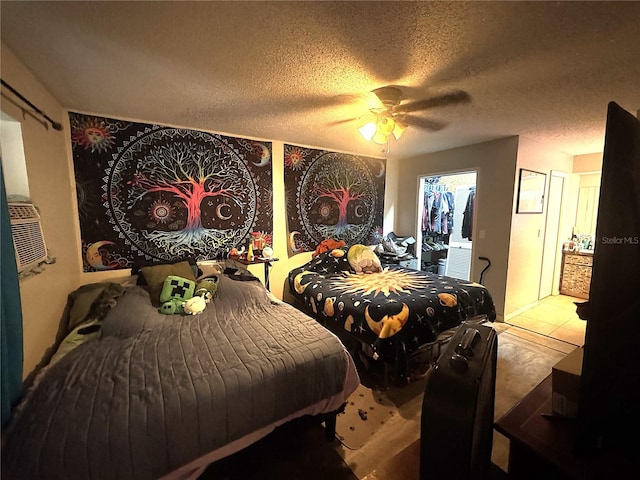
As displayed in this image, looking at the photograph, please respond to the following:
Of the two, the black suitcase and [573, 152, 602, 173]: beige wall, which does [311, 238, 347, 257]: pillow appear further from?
[573, 152, 602, 173]: beige wall

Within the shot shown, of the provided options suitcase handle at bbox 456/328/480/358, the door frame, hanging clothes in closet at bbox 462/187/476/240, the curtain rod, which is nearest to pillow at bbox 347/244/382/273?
hanging clothes in closet at bbox 462/187/476/240

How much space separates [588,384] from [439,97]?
6.54 feet

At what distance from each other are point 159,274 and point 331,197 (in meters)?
2.34

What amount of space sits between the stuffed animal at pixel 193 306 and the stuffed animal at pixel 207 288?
12 centimetres

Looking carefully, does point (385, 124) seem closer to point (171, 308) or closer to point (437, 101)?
point (437, 101)

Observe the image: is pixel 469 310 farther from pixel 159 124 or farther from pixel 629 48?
pixel 159 124

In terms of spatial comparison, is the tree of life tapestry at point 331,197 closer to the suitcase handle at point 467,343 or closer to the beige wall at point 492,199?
the beige wall at point 492,199

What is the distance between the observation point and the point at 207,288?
7.98 ft

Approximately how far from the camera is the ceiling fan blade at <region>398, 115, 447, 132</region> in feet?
8.26

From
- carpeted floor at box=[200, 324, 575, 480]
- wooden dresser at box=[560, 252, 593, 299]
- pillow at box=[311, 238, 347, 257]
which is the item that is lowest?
carpeted floor at box=[200, 324, 575, 480]

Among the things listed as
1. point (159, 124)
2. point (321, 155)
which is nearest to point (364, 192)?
point (321, 155)

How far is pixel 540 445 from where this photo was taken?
0.82 metres

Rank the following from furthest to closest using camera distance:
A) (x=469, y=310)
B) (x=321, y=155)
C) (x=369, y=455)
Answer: (x=321, y=155)
(x=469, y=310)
(x=369, y=455)

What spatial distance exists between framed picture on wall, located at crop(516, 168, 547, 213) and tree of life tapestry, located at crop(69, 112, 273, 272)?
3.10 m
